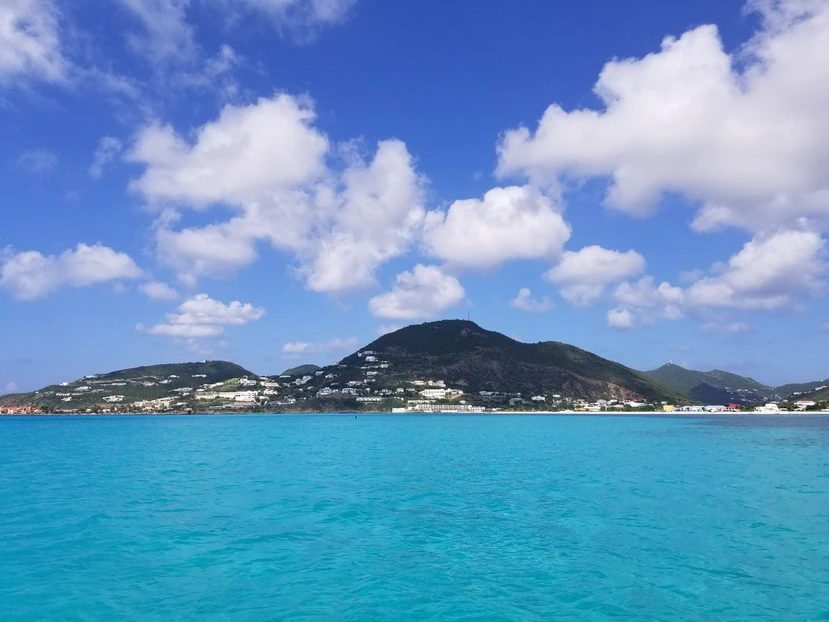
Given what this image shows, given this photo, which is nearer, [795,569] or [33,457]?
[795,569]

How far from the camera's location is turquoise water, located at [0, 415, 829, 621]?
46.5ft

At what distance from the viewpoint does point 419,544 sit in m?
19.6

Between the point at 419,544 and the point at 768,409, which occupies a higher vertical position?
the point at 768,409

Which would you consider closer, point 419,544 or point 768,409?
point 419,544

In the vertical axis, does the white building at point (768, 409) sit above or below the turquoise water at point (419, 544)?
above

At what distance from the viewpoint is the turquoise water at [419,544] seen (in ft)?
46.5

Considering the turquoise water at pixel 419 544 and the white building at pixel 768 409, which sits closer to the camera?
the turquoise water at pixel 419 544

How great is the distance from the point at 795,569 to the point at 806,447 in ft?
171

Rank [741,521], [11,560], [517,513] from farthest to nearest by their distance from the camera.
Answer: [517,513]
[741,521]
[11,560]

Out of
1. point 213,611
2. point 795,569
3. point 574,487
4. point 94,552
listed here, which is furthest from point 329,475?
point 795,569

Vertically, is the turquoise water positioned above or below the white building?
below

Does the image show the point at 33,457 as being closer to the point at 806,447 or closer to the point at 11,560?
the point at 11,560

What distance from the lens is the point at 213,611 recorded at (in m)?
13.7

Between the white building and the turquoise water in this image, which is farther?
the white building
